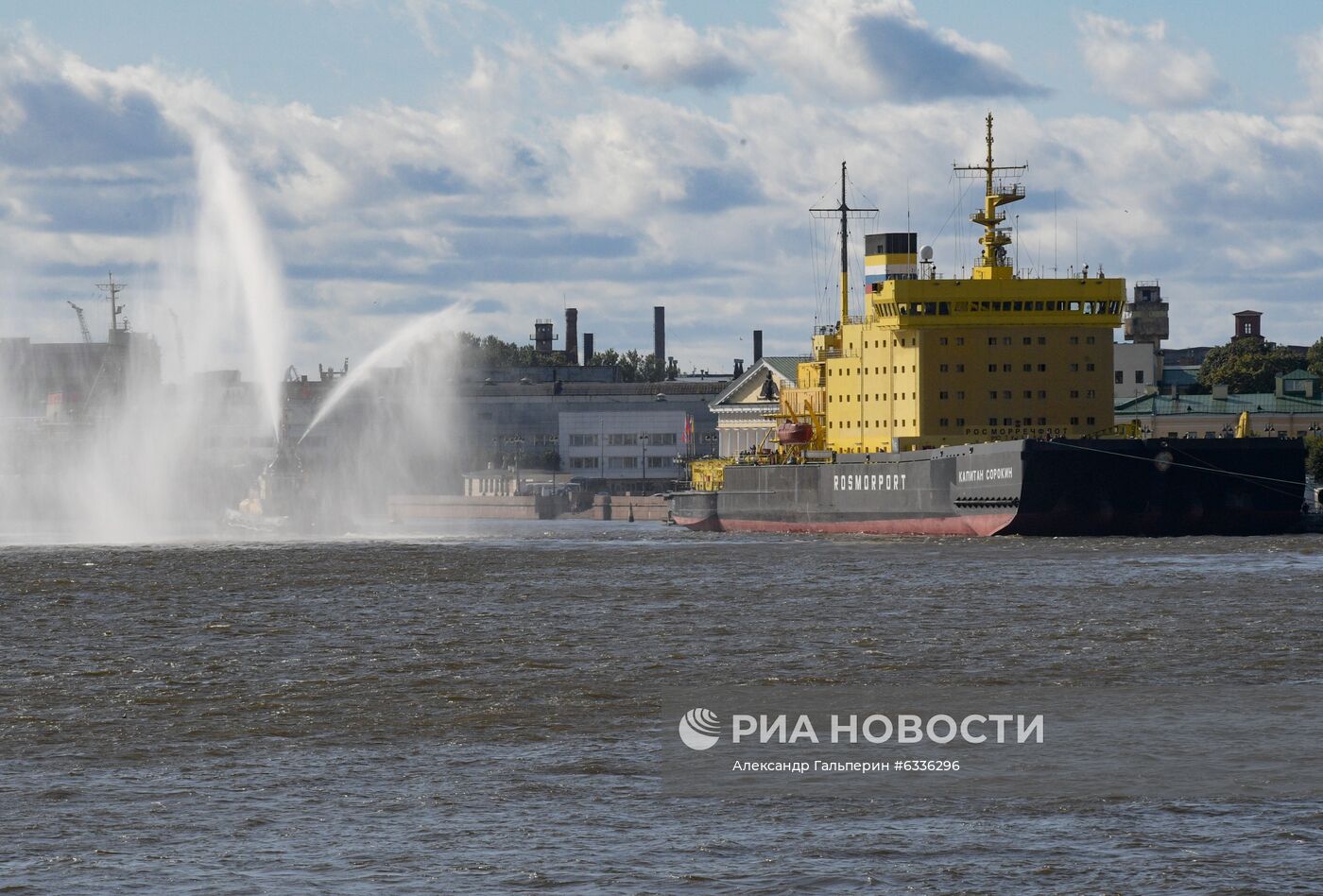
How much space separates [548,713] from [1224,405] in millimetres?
108520

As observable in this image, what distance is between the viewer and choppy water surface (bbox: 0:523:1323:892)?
A: 16.0 meters

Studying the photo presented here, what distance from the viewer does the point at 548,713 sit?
2455cm

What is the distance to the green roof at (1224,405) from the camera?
124062 mm

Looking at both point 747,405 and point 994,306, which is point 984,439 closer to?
point 994,306

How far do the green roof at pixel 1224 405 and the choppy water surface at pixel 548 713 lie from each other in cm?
7139

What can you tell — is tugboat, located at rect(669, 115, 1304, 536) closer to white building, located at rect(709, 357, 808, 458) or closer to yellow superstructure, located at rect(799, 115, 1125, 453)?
yellow superstructure, located at rect(799, 115, 1125, 453)

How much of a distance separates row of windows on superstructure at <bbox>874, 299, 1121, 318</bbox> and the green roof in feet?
151

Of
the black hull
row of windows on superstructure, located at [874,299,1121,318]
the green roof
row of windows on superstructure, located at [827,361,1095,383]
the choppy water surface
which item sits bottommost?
the choppy water surface

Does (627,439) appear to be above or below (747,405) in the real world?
below

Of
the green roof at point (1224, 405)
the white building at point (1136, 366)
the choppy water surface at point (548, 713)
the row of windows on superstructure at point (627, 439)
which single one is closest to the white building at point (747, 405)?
the row of windows on superstructure at point (627, 439)

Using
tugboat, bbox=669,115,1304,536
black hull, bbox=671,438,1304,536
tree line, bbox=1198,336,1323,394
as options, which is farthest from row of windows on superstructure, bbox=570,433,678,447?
black hull, bbox=671,438,1304,536

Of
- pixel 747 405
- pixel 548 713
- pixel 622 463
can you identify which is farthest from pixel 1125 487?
pixel 622 463

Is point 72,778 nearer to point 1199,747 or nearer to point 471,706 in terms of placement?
point 471,706

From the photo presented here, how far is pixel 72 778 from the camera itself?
2008 centimetres
